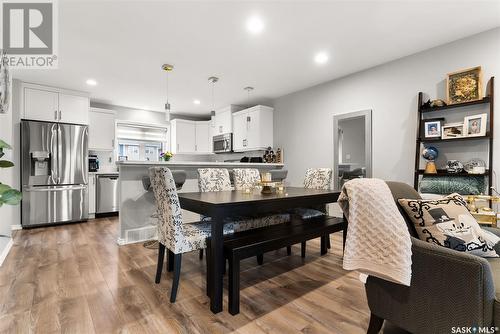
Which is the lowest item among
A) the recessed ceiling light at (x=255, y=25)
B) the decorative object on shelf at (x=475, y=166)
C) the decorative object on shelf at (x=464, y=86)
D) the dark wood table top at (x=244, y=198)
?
the dark wood table top at (x=244, y=198)

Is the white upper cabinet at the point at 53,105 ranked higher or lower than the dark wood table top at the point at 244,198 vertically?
higher

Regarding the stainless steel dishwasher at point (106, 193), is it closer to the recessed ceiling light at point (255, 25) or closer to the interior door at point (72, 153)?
the interior door at point (72, 153)

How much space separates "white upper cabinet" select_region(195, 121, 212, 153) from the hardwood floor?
13.0ft

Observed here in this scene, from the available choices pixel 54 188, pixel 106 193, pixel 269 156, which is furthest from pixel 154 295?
pixel 106 193

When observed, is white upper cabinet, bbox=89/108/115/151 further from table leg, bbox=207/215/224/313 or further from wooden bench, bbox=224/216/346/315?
table leg, bbox=207/215/224/313

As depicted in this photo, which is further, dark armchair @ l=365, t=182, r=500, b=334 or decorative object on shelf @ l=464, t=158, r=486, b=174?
decorative object on shelf @ l=464, t=158, r=486, b=174

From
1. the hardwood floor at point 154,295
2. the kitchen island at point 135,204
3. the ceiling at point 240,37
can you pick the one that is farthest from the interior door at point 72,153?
the kitchen island at point 135,204

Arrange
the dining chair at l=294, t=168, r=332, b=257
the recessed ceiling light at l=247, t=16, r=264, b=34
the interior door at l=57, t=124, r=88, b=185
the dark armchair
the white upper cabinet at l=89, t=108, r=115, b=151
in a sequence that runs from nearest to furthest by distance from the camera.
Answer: the dark armchair
the recessed ceiling light at l=247, t=16, r=264, b=34
the dining chair at l=294, t=168, r=332, b=257
the interior door at l=57, t=124, r=88, b=185
the white upper cabinet at l=89, t=108, r=115, b=151

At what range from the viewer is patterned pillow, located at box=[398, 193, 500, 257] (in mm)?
1343

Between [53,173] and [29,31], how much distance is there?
2.51 metres

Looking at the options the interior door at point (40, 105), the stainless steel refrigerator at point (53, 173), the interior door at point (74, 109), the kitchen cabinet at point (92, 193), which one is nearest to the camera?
the stainless steel refrigerator at point (53, 173)

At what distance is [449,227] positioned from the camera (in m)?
1.36

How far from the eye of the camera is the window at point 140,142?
229 inches

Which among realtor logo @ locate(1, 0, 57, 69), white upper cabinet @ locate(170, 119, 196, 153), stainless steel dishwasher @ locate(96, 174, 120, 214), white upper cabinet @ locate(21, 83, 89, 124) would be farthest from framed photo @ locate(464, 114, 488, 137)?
white upper cabinet @ locate(21, 83, 89, 124)
